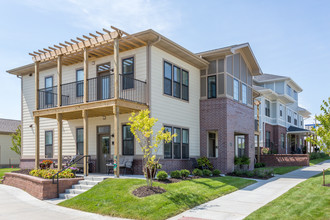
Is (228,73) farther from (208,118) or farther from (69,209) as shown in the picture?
(69,209)

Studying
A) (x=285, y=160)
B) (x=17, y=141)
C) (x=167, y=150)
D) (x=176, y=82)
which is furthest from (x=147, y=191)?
(x=17, y=141)

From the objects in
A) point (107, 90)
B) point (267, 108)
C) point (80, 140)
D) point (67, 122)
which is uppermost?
point (267, 108)

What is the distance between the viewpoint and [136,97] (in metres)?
15.5

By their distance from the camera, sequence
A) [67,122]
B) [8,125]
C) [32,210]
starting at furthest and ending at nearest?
[8,125], [67,122], [32,210]

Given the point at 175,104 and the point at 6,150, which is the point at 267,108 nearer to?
the point at 175,104

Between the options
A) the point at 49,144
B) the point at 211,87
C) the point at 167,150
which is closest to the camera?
the point at 167,150

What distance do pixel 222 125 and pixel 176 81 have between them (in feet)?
11.9

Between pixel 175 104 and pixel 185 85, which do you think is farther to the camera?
pixel 185 85

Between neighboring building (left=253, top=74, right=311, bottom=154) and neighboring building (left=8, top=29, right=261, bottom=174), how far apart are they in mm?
10503

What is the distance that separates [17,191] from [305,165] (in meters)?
20.2

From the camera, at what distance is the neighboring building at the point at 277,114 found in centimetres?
3183

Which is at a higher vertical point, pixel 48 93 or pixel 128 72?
pixel 128 72

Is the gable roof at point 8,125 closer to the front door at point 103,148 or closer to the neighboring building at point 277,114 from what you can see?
the front door at point 103,148

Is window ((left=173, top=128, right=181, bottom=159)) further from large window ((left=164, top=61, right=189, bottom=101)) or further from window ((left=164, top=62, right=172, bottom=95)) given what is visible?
window ((left=164, top=62, right=172, bottom=95))
